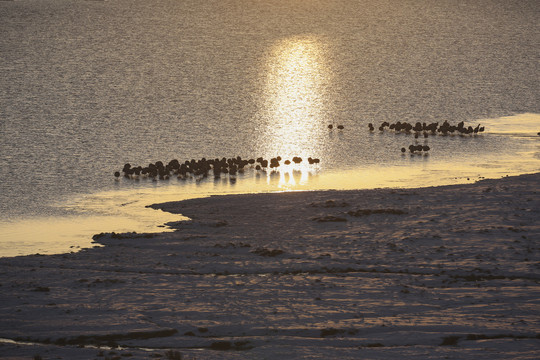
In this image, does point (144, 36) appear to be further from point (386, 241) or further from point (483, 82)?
point (386, 241)

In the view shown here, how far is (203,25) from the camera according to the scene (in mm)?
182500

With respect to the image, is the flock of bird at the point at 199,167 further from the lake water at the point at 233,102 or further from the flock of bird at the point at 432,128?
the flock of bird at the point at 432,128

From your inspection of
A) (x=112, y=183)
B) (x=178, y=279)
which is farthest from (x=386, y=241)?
(x=112, y=183)

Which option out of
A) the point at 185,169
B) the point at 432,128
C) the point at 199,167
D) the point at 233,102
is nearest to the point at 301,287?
the point at 199,167

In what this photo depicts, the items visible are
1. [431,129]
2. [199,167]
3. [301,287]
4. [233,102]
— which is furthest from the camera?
[233,102]

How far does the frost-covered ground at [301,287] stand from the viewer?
2548 cm

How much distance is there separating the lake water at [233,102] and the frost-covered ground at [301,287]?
5946 millimetres

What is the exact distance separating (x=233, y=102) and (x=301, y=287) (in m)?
73.7

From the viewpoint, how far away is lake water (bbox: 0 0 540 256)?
179 feet

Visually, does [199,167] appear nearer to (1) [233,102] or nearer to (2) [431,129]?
(2) [431,129]

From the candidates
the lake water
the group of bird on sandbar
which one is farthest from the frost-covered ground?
the group of bird on sandbar

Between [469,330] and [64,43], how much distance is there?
142 m

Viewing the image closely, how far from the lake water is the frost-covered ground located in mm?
5946

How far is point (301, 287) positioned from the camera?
31.0 metres
